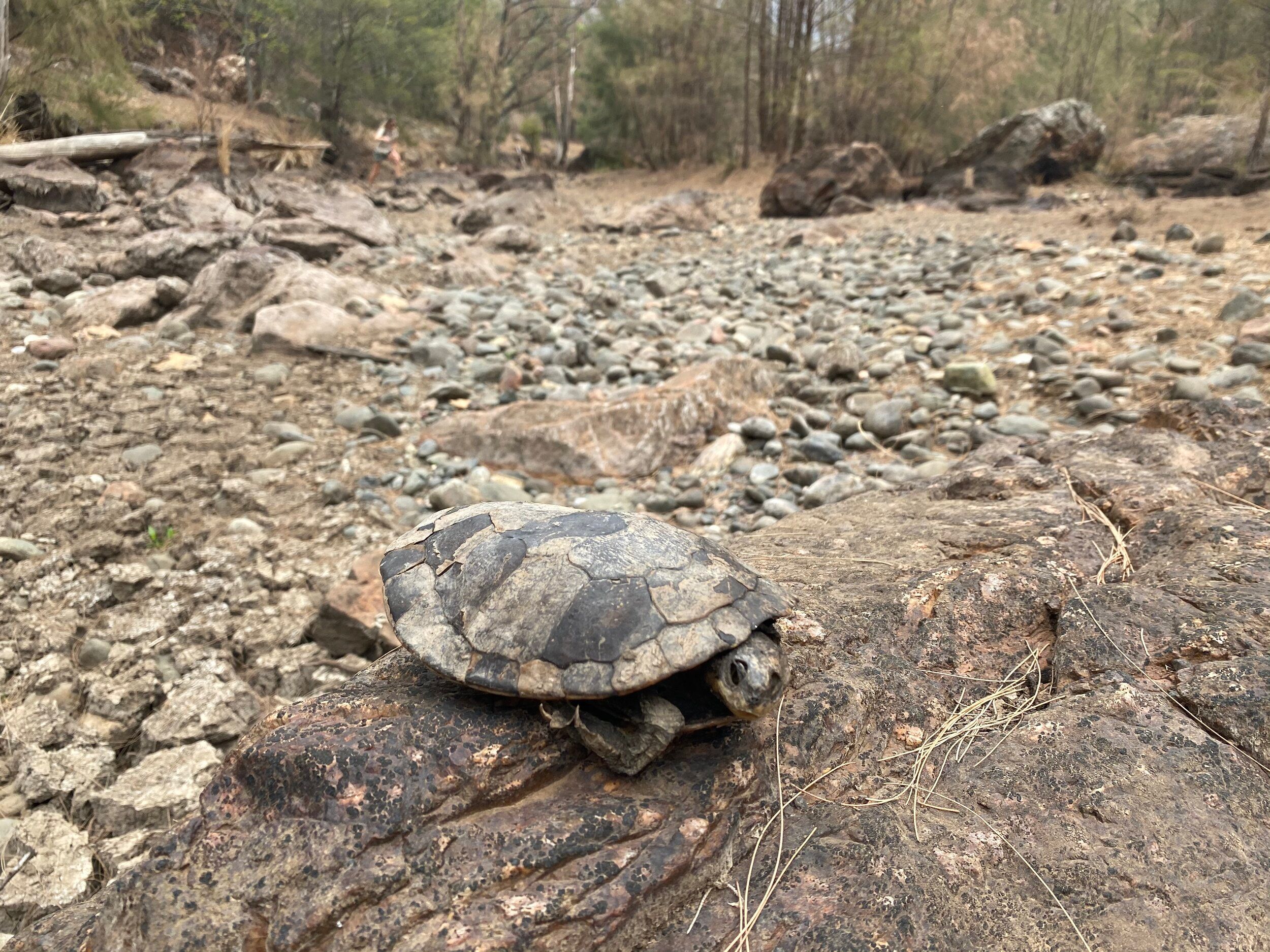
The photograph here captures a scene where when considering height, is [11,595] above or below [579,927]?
below

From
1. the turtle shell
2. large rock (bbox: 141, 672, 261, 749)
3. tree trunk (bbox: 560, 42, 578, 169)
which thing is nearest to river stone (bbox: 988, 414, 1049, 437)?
the turtle shell

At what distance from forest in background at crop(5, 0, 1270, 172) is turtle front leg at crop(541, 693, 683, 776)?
14.9 metres

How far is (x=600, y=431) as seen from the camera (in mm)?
5781

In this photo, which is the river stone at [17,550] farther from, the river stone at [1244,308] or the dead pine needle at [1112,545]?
the river stone at [1244,308]

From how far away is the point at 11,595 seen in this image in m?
3.90

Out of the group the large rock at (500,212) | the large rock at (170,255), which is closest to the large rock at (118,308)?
the large rock at (170,255)

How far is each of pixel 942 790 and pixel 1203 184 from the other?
1627 centimetres

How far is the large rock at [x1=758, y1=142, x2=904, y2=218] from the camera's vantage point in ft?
53.6

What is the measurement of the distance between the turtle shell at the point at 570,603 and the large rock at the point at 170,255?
866 centimetres

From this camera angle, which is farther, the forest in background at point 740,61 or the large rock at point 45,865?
the forest in background at point 740,61

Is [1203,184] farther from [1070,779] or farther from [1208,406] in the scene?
[1070,779]

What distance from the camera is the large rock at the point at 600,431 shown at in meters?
5.70

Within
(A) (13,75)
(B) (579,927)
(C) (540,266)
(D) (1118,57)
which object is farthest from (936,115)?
(B) (579,927)

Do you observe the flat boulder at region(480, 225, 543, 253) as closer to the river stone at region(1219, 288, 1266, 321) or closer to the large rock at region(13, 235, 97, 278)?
the large rock at region(13, 235, 97, 278)
